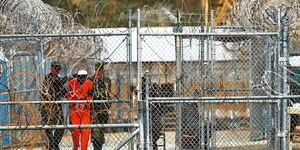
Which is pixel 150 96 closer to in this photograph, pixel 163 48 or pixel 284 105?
pixel 284 105

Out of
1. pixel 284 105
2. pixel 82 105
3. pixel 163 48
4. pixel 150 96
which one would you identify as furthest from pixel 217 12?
pixel 284 105

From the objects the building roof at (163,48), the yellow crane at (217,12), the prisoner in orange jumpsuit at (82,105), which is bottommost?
the prisoner in orange jumpsuit at (82,105)

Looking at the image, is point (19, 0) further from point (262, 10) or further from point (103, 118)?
point (262, 10)

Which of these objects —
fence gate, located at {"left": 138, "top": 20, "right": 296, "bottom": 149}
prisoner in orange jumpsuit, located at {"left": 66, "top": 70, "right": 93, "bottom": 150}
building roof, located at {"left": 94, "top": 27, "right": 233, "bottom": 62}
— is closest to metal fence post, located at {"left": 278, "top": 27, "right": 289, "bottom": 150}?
fence gate, located at {"left": 138, "top": 20, "right": 296, "bottom": 149}

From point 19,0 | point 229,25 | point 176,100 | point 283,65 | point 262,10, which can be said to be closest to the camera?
point 176,100

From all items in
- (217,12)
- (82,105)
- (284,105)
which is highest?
(217,12)

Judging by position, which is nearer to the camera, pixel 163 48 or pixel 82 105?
pixel 82 105

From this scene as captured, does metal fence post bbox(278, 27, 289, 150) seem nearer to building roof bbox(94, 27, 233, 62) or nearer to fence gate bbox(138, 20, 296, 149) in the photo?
fence gate bbox(138, 20, 296, 149)

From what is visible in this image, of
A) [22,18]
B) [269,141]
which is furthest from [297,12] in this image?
[22,18]

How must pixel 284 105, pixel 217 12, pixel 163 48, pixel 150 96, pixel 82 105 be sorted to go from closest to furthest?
pixel 284 105, pixel 82 105, pixel 150 96, pixel 163 48, pixel 217 12

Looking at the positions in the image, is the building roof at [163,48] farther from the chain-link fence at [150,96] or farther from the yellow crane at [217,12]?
the yellow crane at [217,12]

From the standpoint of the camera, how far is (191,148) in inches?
404

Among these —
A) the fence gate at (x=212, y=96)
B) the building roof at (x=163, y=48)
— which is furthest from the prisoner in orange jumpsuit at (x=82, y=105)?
the fence gate at (x=212, y=96)

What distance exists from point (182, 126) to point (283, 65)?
133 inches
